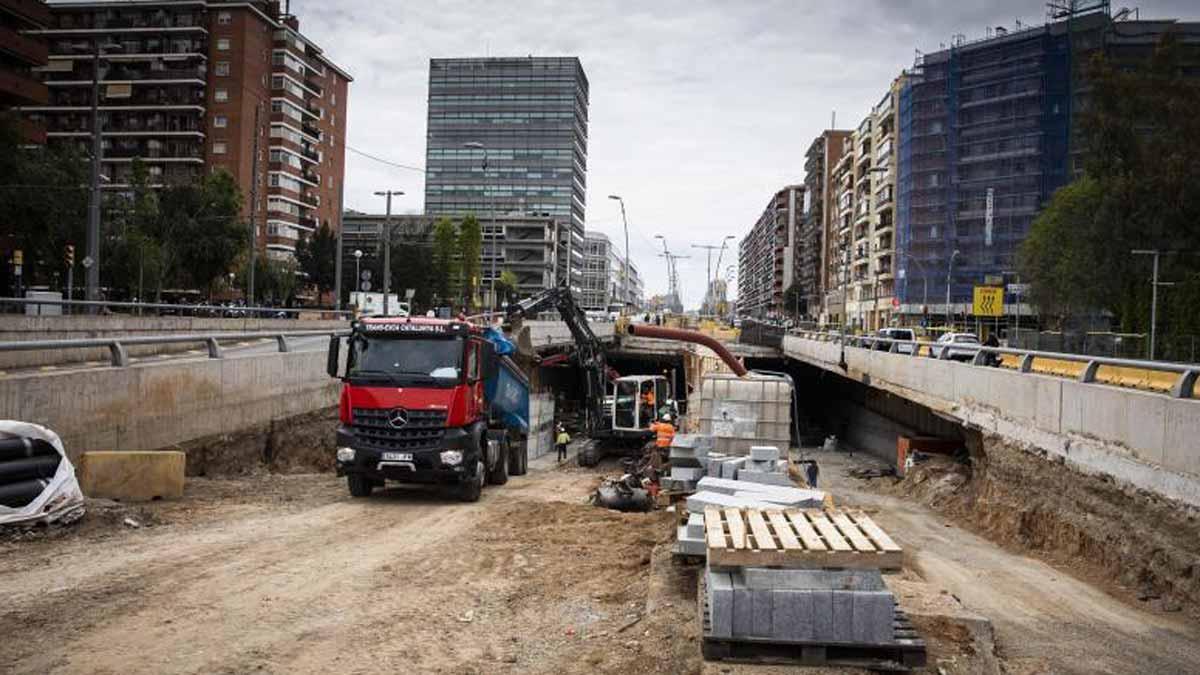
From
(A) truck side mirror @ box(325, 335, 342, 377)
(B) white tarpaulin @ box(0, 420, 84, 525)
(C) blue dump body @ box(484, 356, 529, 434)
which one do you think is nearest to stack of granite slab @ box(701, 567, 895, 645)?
(B) white tarpaulin @ box(0, 420, 84, 525)

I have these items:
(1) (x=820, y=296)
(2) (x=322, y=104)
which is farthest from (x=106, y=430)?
(1) (x=820, y=296)

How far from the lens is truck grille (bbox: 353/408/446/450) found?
14547 mm

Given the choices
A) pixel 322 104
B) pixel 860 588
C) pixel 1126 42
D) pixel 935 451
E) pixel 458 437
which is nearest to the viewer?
pixel 860 588

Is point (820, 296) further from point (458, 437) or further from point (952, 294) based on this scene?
point (458, 437)

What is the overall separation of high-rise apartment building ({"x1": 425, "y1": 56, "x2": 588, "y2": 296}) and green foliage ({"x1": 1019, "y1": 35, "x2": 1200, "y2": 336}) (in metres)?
103

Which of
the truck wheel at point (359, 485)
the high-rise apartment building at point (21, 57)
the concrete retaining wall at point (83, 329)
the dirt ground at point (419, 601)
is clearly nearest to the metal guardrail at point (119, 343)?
the dirt ground at point (419, 601)

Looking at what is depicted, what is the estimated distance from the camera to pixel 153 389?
48.7 ft

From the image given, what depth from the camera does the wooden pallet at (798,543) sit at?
672 centimetres

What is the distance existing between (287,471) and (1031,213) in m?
68.9

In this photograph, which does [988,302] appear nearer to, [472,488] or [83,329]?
[472,488]

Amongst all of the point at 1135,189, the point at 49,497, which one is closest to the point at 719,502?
the point at 49,497

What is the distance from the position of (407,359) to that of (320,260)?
7591cm

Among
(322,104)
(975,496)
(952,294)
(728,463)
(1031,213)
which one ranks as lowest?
(975,496)

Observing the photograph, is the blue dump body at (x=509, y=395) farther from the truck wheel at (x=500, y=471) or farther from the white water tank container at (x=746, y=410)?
the white water tank container at (x=746, y=410)
